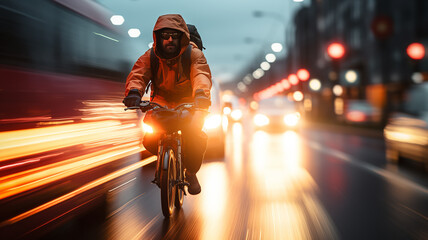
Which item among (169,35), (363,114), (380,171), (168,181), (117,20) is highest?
(117,20)

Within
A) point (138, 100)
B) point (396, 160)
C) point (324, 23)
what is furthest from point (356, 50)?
point (138, 100)

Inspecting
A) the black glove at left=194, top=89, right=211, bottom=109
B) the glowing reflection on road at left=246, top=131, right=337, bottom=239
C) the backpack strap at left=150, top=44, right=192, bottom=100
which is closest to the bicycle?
the black glove at left=194, top=89, right=211, bottom=109

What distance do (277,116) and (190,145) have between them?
19.8m

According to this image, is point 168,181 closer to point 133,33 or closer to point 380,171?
point 380,171

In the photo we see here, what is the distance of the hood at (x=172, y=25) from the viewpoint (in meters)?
5.28

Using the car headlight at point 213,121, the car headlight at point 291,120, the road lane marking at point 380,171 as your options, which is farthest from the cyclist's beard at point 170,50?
the car headlight at point 291,120

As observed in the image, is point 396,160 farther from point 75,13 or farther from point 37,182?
point 37,182

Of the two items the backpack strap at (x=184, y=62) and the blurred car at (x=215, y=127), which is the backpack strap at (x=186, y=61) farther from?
the blurred car at (x=215, y=127)

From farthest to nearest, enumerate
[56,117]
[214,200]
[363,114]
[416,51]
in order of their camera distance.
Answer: [363,114] < [416,51] < [214,200] < [56,117]

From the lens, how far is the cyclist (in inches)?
211

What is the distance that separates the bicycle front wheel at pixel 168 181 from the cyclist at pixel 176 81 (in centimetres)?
31

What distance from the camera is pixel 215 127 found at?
11.8 m

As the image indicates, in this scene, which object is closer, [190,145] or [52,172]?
[52,172]

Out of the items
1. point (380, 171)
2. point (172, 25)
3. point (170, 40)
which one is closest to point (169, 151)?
point (170, 40)
